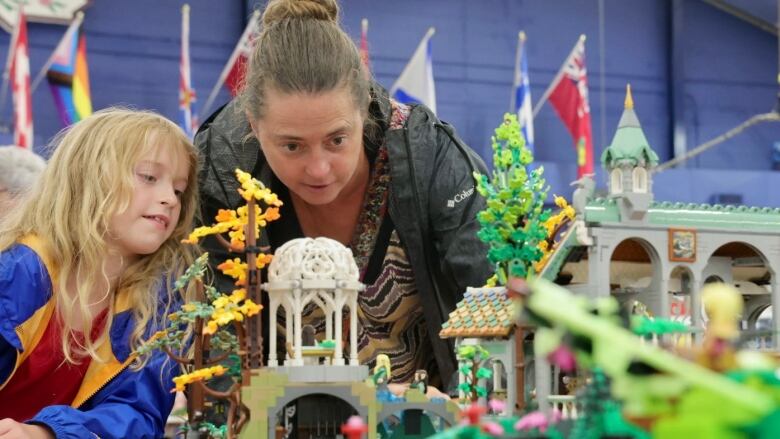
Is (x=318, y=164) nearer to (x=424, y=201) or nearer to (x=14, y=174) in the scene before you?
(x=424, y=201)

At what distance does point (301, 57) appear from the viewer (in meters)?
3.03

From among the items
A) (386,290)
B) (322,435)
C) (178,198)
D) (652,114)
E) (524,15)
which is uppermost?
(524,15)

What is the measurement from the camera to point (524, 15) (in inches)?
538

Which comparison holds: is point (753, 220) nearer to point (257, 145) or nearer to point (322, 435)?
point (322, 435)

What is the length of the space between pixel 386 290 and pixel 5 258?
1219 mm

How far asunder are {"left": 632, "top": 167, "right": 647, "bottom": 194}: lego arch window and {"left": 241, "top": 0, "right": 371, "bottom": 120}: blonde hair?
84 cm

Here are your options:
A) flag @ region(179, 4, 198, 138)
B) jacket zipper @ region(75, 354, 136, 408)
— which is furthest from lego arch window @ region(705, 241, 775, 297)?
flag @ region(179, 4, 198, 138)

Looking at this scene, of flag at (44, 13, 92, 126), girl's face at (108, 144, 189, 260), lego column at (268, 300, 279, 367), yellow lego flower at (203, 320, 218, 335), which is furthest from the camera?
flag at (44, 13, 92, 126)

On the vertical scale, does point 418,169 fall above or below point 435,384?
above

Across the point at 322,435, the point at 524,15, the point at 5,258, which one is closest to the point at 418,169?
the point at 322,435

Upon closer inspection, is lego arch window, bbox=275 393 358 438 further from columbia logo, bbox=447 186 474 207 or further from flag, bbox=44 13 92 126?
flag, bbox=44 13 92 126

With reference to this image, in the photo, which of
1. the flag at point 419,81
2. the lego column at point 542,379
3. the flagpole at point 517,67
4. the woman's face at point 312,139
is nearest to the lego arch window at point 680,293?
the lego column at point 542,379

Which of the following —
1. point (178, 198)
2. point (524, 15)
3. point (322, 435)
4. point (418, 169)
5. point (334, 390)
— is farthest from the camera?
point (524, 15)

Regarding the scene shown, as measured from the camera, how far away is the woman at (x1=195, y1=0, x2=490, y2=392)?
316cm
